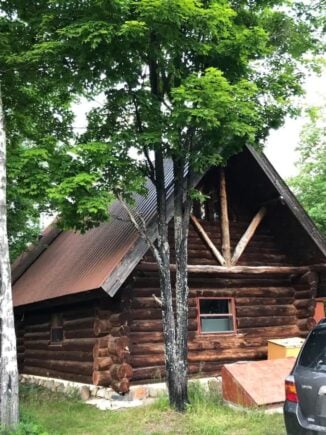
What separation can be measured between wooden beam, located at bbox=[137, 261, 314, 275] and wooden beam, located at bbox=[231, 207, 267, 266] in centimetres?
27

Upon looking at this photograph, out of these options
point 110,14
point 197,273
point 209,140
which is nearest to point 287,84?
point 209,140

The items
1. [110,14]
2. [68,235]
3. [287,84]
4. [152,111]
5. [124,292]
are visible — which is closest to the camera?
[110,14]

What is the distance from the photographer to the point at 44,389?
599 inches

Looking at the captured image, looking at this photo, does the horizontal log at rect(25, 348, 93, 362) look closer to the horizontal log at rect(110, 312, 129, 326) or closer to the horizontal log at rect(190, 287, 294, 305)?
the horizontal log at rect(110, 312, 129, 326)

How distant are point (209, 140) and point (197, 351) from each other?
570 cm

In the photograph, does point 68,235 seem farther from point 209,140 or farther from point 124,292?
point 209,140

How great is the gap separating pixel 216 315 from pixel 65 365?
4309 millimetres

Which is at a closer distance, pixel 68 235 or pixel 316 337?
pixel 316 337

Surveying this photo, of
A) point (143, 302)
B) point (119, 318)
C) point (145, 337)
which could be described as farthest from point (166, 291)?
point (145, 337)

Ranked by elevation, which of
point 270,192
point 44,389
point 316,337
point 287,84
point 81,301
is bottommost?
point 44,389

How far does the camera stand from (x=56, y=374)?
15.6m

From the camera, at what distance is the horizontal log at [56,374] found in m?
13.6

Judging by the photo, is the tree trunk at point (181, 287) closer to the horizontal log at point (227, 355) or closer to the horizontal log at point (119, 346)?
the horizontal log at point (119, 346)

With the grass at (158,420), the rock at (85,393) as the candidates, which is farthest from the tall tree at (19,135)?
the rock at (85,393)
